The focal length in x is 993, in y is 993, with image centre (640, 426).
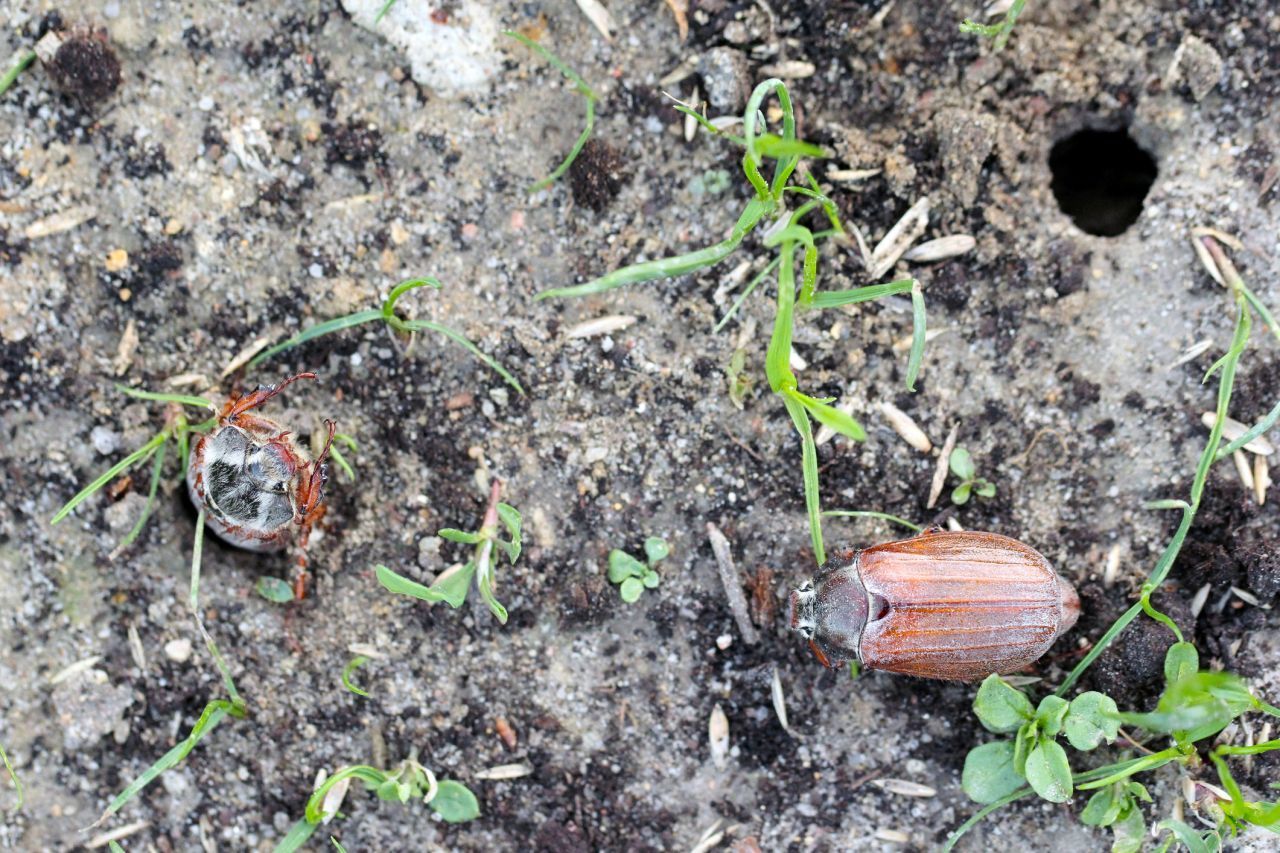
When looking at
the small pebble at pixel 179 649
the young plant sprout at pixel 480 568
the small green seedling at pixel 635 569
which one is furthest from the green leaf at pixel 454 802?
the small pebble at pixel 179 649

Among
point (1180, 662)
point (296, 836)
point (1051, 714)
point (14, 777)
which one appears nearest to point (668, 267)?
point (1051, 714)

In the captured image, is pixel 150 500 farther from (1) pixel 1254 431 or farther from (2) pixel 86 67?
(1) pixel 1254 431

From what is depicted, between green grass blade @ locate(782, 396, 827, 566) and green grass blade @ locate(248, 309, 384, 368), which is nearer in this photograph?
green grass blade @ locate(782, 396, 827, 566)

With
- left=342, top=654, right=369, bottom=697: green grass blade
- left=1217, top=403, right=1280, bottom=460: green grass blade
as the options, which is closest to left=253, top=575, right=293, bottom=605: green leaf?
left=342, top=654, right=369, bottom=697: green grass blade

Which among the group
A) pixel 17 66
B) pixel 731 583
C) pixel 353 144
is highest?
pixel 17 66

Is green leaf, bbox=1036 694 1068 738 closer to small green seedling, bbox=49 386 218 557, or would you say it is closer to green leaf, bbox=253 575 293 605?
green leaf, bbox=253 575 293 605
